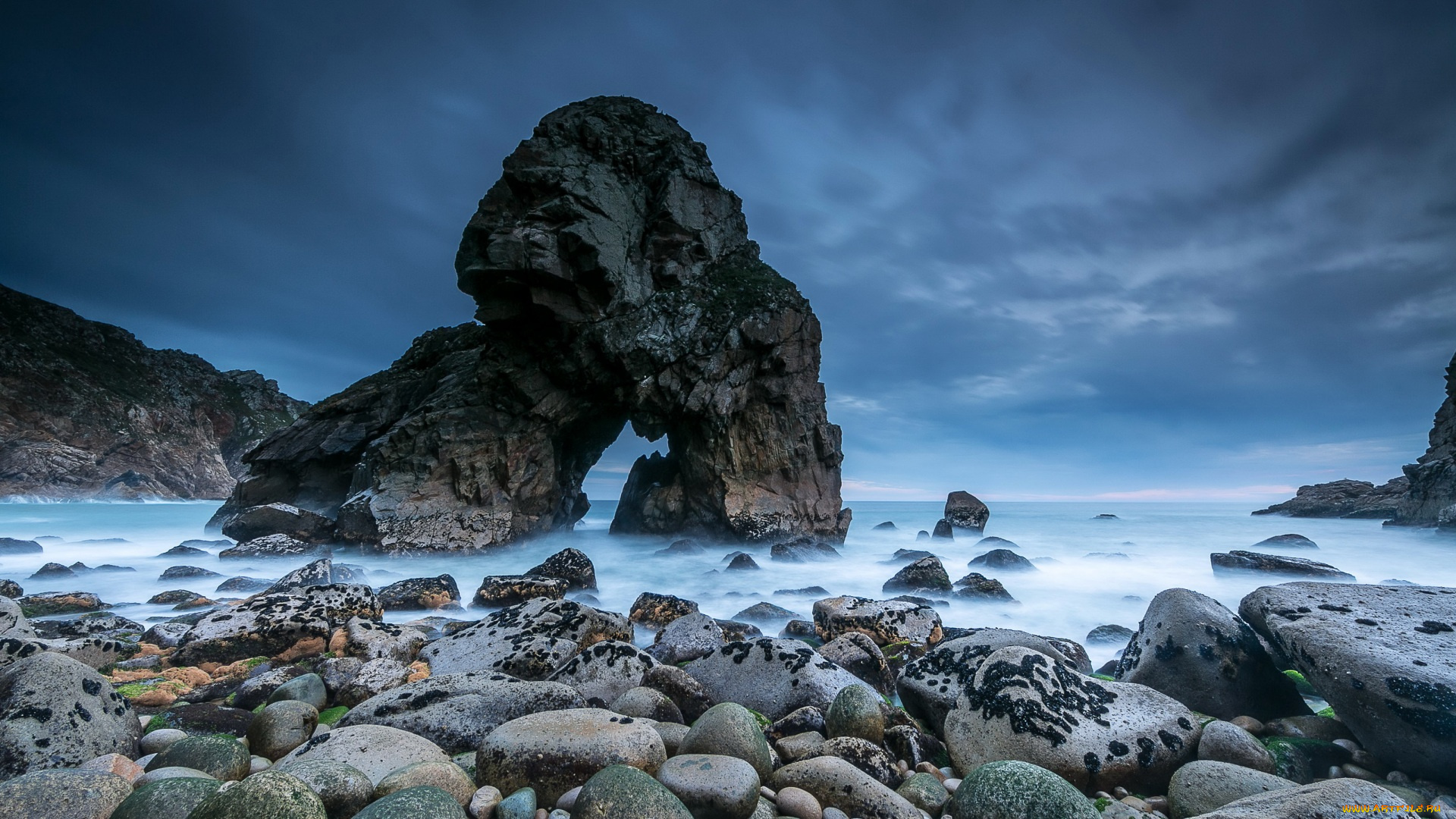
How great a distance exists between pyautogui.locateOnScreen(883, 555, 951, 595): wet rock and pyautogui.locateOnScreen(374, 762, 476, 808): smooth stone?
11636 mm

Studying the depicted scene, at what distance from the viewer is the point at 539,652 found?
20.3 ft

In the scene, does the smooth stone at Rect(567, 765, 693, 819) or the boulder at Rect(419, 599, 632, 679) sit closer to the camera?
the smooth stone at Rect(567, 765, 693, 819)

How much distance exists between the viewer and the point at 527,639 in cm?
647

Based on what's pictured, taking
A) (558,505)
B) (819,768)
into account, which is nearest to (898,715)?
(819,768)

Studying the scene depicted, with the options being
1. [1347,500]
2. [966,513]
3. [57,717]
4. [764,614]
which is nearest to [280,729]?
[57,717]

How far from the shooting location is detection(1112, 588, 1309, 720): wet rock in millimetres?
4840

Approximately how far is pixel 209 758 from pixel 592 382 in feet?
66.7

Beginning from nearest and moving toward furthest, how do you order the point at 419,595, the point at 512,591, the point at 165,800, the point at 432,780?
the point at 165,800 → the point at 432,780 → the point at 419,595 → the point at 512,591

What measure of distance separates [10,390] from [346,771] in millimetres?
75758

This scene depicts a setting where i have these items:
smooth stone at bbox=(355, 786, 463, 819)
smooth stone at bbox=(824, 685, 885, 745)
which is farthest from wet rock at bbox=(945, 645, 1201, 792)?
smooth stone at bbox=(355, 786, 463, 819)

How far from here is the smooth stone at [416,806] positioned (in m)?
2.24

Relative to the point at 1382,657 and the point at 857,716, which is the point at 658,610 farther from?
the point at 1382,657

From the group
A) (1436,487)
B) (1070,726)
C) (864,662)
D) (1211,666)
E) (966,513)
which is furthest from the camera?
(966,513)

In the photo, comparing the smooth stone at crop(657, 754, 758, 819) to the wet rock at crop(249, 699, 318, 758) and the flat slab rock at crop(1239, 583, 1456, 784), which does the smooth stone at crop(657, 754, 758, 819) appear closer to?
the wet rock at crop(249, 699, 318, 758)
